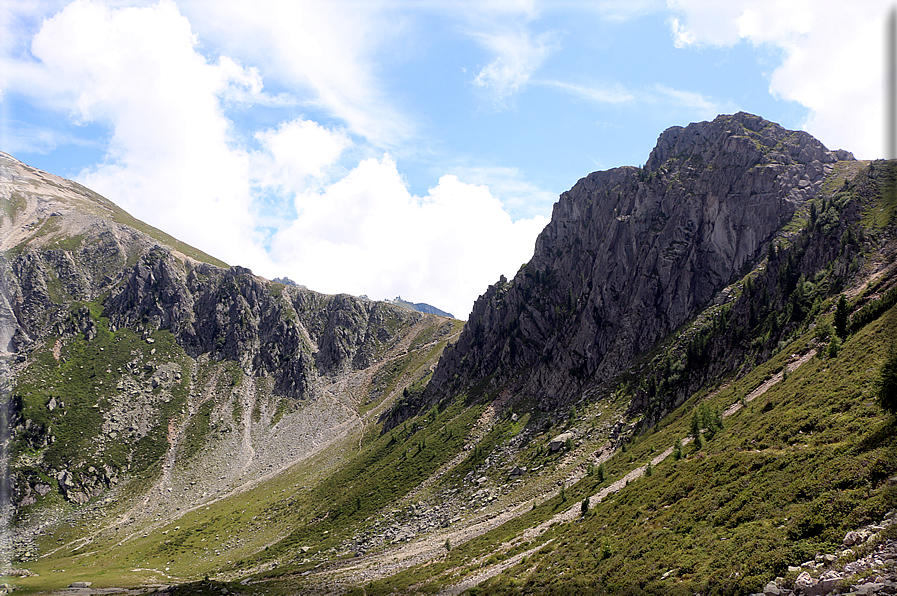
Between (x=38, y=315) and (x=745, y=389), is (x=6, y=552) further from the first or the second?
(x=745, y=389)

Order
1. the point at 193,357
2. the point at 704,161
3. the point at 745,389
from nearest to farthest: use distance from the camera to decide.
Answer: the point at 745,389
the point at 704,161
the point at 193,357

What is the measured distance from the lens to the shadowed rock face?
92.8m

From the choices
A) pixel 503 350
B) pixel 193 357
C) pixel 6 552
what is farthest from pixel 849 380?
pixel 193 357

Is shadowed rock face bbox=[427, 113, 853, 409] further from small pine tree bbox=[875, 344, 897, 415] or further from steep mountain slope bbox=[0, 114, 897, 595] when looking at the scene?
small pine tree bbox=[875, 344, 897, 415]

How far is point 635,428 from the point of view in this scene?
67062 mm

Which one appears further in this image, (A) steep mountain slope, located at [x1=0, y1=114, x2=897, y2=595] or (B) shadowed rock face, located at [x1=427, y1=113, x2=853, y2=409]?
(B) shadowed rock face, located at [x1=427, y1=113, x2=853, y2=409]

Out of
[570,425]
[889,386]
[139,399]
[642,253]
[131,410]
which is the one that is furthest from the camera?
[139,399]

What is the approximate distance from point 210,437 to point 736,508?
175m

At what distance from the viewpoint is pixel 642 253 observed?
105438 mm

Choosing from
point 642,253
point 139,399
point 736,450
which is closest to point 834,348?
point 736,450

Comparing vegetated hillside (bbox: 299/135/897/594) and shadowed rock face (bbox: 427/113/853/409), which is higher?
shadowed rock face (bbox: 427/113/853/409)

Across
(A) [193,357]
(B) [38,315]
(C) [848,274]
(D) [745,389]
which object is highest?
(B) [38,315]

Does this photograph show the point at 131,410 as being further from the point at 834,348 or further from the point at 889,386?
the point at 834,348

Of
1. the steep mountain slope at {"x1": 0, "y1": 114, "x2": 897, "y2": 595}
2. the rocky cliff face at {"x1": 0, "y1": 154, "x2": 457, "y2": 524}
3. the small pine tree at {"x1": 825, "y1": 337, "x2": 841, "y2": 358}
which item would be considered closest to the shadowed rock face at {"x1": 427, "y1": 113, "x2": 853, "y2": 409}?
the steep mountain slope at {"x1": 0, "y1": 114, "x2": 897, "y2": 595}
